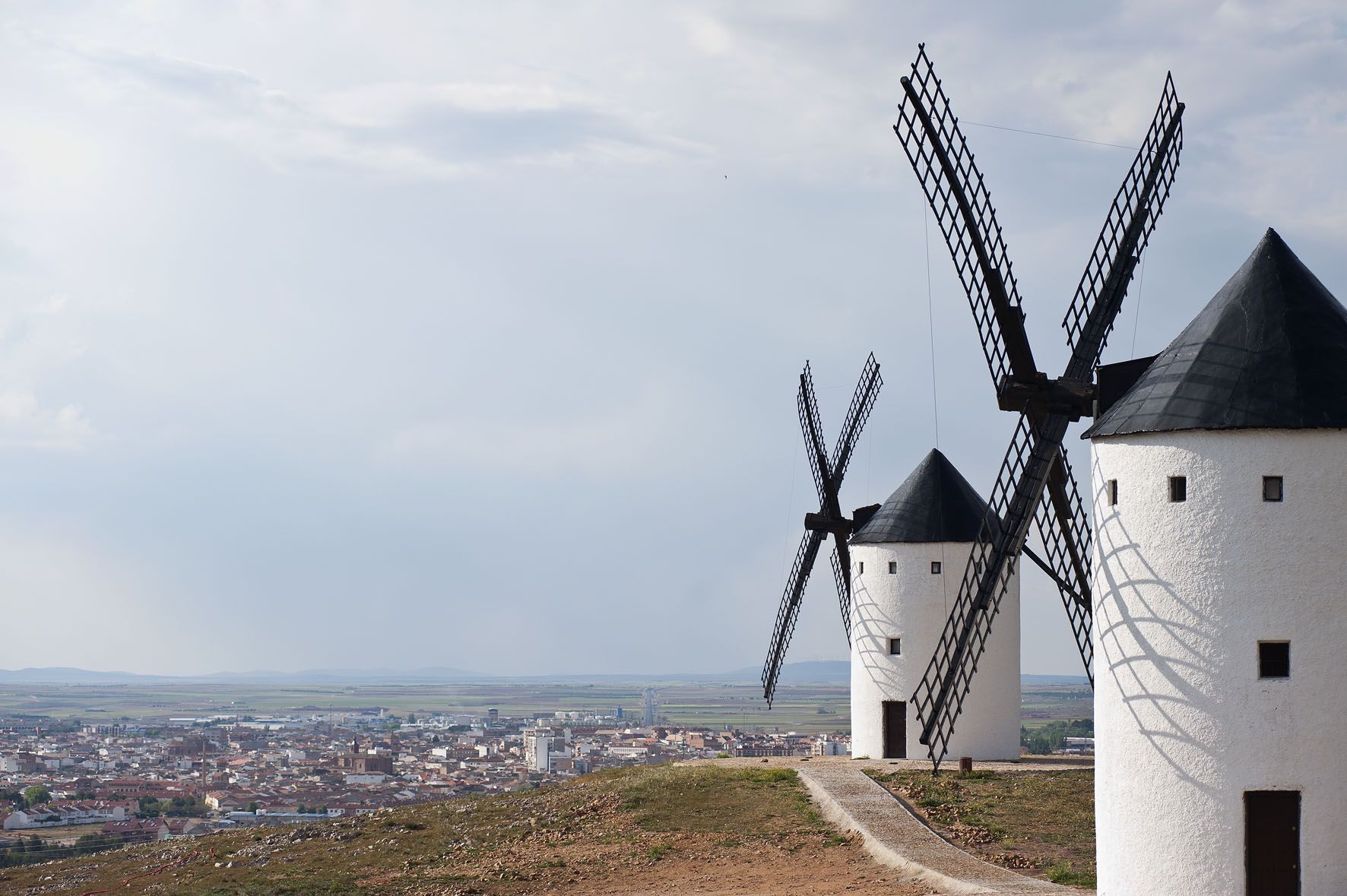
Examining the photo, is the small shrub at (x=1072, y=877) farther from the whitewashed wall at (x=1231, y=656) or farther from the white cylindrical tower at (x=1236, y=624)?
the whitewashed wall at (x=1231, y=656)

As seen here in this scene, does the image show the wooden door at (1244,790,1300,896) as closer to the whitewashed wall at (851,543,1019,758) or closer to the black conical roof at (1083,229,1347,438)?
the black conical roof at (1083,229,1347,438)

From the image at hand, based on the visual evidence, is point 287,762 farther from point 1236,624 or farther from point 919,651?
point 1236,624

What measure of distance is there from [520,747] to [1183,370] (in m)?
76.6

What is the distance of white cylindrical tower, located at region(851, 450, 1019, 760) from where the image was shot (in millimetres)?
30516

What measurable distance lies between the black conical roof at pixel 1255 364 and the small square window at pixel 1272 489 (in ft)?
1.78

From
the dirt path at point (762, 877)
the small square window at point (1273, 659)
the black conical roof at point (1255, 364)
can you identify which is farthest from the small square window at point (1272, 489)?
the dirt path at point (762, 877)

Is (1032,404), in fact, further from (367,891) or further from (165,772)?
(165,772)

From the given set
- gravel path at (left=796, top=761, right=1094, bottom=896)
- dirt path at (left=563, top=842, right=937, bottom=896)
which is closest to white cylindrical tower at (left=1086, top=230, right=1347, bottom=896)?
gravel path at (left=796, top=761, right=1094, bottom=896)

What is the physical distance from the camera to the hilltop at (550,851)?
66.7 ft

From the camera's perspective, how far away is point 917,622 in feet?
101

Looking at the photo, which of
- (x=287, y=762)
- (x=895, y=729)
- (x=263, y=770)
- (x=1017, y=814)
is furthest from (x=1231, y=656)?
(x=287, y=762)

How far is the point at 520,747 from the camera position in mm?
88438

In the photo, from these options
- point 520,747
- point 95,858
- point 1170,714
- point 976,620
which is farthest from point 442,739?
point 1170,714

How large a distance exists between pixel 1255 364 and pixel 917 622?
1620 centimetres
